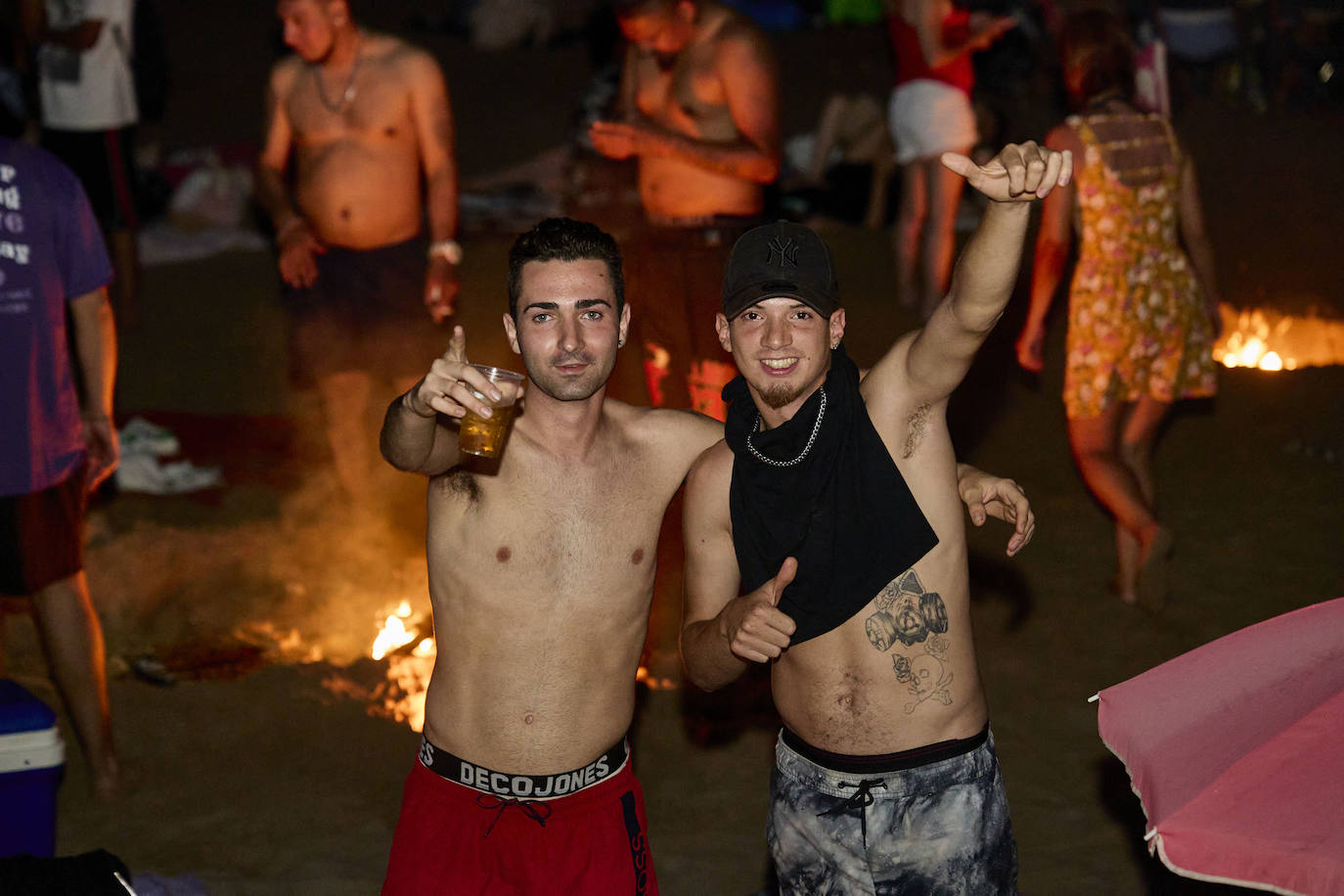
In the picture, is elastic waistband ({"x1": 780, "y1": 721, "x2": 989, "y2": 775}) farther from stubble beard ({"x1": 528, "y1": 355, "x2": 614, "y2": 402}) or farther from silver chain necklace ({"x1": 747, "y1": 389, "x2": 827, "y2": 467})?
stubble beard ({"x1": 528, "y1": 355, "x2": 614, "y2": 402})

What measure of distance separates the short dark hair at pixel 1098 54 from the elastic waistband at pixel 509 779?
376 cm

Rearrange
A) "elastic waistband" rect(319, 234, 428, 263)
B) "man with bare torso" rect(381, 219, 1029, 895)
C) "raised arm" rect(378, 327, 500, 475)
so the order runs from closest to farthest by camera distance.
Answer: "raised arm" rect(378, 327, 500, 475)
"man with bare torso" rect(381, 219, 1029, 895)
"elastic waistband" rect(319, 234, 428, 263)

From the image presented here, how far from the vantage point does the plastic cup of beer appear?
A: 2.67 meters

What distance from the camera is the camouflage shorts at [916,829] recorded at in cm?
283

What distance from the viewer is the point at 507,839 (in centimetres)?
307

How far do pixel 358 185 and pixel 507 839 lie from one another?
3.75 meters

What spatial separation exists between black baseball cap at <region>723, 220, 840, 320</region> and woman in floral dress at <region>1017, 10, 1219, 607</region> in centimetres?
291

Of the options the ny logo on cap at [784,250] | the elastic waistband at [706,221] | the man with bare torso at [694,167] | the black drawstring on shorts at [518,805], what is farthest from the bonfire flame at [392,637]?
the ny logo on cap at [784,250]

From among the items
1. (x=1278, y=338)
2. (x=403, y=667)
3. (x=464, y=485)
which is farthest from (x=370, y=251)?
(x=1278, y=338)

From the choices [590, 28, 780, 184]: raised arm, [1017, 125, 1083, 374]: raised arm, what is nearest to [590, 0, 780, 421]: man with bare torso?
[590, 28, 780, 184]: raised arm

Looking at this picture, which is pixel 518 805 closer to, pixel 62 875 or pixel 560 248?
pixel 62 875

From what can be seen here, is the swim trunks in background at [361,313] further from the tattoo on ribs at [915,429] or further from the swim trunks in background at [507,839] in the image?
the tattoo on ribs at [915,429]

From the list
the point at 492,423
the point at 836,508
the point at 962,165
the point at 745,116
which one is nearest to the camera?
the point at 962,165

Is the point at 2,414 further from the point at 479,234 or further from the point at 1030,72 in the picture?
the point at 1030,72
